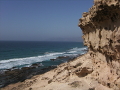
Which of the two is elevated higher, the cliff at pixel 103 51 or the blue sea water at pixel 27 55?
the cliff at pixel 103 51

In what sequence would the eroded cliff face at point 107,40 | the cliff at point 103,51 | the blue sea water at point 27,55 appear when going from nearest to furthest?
1. the eroded cliff face at point 107,40
2. the cliff at point 103,51
3. the blue sea water at point 27,55

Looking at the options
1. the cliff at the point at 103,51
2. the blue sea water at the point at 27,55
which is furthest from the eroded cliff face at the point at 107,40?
the blue sea water at the point at 27,55

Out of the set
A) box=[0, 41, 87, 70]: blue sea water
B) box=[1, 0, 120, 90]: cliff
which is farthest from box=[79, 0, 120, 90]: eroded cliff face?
box=[0, 41, 87, 70]: blue sea water

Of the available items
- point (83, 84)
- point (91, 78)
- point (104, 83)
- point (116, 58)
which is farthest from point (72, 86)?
point (116, 58)

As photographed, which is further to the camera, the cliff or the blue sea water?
the blue sea water

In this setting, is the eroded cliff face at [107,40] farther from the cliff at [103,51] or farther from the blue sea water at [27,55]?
the blue sea water at [27,55]

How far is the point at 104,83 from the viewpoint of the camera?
1032cm

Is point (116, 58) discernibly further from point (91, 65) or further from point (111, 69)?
point (91, 65)

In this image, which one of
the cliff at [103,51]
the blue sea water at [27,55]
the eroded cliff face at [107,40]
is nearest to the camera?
the eroded cliff face at [107,40]

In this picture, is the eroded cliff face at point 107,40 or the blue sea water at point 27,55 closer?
the eroded cliff face at point 107,40

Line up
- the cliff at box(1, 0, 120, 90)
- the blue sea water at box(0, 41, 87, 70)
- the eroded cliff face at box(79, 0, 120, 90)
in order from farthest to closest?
the blue sea water at box(0, 41, 87, 70), the cliff at box(1, 0, 120, 90), the eroded cliff face at box(79, 0, 120, 90)

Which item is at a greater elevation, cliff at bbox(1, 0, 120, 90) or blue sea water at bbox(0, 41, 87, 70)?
cliff at bbox(1, 0, 120, 90)

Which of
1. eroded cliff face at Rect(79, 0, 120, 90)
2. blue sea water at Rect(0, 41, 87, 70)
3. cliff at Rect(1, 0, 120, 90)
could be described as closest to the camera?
eroded cliff face at Rect(79, 0, 120, 90)

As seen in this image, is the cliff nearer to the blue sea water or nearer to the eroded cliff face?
the eroded cliff face
